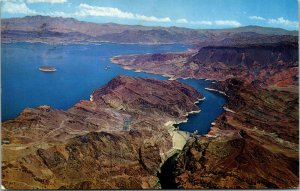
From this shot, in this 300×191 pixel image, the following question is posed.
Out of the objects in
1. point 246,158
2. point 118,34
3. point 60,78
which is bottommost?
point 60,78

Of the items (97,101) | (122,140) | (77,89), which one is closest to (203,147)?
(122,140)

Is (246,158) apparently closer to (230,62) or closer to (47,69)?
(47,69)

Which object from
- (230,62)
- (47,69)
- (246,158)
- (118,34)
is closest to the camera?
(246,158)

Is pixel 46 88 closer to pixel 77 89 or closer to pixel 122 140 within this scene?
pixel 77 89

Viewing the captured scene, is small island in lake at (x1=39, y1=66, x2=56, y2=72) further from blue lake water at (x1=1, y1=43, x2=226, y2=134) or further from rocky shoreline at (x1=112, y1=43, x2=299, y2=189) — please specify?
rocky shoreline at (x1=112, y1=43, x2=299, y2=189)

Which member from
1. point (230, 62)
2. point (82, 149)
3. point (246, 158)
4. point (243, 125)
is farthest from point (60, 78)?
point (246, 158)

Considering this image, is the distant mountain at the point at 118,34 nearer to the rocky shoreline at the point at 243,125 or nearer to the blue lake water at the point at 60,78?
the blue lake water at the point at 60,78
